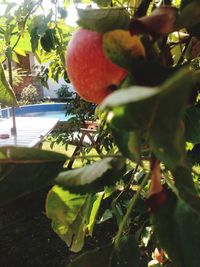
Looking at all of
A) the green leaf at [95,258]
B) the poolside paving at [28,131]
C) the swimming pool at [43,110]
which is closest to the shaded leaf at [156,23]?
the green leaf at [95,258]

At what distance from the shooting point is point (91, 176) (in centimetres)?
33

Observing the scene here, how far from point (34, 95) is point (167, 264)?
10.9m

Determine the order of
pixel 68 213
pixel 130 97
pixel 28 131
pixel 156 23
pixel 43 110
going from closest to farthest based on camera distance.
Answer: pixel 130 97 < pixel 156 23 < pixel 68 213 < pixel 28 131 < pixel 43 110

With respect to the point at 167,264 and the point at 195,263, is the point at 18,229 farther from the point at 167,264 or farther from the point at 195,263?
the point at 195,263

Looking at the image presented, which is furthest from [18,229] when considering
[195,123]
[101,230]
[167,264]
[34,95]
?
[34,95]

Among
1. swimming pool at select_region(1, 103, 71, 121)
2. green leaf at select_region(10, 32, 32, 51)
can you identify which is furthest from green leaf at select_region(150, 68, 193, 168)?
swimming pool at select_region(1, 103, 71, 121)

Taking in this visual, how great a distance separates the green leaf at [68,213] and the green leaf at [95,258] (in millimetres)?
96

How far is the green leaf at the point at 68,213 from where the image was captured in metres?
0.57

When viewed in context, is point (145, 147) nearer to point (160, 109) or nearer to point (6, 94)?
point (160, 109)

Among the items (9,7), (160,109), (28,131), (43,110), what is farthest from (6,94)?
(43,110)

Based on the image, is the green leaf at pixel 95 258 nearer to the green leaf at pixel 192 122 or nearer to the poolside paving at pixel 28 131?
the green leaf at pixel 192 122

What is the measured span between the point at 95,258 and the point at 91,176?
0.65 ft

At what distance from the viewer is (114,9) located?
1.29 feet

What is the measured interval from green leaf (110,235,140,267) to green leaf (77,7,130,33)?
0.28 metres
